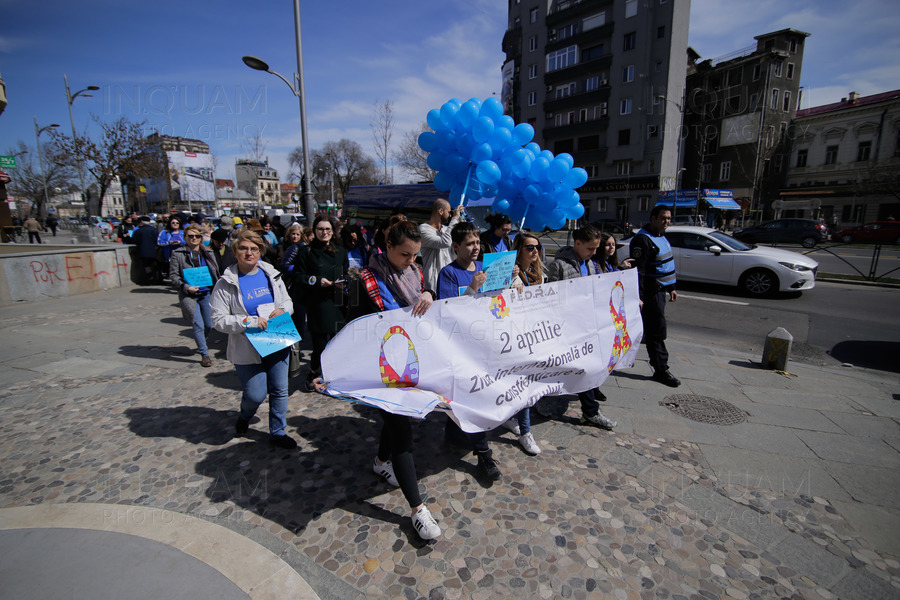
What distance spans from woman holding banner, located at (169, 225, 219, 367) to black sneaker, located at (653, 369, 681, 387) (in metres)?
5.66

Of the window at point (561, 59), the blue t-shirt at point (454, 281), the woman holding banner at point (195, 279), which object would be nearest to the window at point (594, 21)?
the window at point (561, 59)

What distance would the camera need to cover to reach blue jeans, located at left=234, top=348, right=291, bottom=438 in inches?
138

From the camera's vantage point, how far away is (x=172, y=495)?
2.97 metres

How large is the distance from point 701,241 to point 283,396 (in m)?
12.0

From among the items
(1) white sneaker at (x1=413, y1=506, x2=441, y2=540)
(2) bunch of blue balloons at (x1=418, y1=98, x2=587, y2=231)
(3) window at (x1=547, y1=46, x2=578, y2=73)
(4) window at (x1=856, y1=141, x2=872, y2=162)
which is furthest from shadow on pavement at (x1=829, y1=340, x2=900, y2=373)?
(4) window at (x1=856, y1=141, x2=872, y2=162)

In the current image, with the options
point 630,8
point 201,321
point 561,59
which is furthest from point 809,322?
point 561,59

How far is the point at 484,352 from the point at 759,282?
1074cm

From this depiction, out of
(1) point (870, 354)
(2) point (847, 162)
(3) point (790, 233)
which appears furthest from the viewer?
(2) point (847, 162)

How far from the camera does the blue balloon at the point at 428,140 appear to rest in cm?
562

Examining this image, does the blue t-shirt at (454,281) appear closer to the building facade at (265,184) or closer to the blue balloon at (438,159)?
the blue balloon at (438,159)

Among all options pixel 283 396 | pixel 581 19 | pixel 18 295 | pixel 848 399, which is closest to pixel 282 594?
pixel 283 396

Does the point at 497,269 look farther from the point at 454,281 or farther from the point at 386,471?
the point at 386,471

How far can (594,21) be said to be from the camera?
4212 centimetres

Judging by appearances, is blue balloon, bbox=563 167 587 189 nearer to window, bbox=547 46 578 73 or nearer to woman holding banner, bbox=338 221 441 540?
woman holding banner, bbox=338 221 441 540
